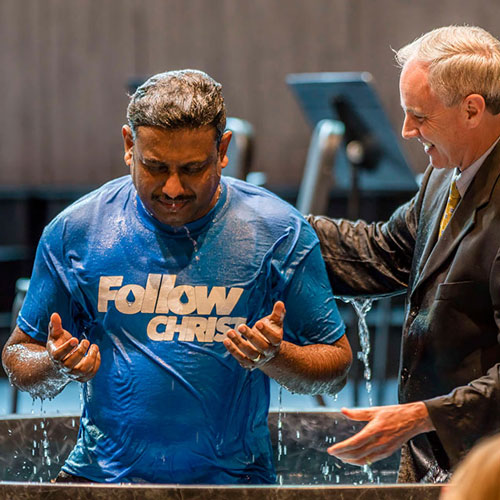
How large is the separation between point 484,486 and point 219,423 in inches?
47.8

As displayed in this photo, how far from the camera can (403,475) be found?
7.33 ft

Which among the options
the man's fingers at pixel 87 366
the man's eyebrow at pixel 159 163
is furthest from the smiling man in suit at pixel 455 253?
the man's fingers at pixel 87 366

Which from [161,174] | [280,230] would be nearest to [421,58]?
[280,230]

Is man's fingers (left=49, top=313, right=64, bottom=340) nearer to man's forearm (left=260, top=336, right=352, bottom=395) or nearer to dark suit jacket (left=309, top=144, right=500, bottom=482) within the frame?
man's forearm (left=260, top=336, right=352, bottom=395)

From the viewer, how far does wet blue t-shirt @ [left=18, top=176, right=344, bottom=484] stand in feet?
6.48

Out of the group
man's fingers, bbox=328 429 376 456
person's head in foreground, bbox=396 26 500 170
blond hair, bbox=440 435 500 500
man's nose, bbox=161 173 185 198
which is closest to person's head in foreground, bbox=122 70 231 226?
man's nose, bbox=161 173 185 198

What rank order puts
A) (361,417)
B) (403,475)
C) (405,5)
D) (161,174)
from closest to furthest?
(361,417) → (161,174) → (403,475) → (405,5)

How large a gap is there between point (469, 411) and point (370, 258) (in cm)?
65

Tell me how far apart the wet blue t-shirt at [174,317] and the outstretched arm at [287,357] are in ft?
0.18

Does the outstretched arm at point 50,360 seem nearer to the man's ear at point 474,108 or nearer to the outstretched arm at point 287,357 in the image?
the outstretched arm at point 287,357

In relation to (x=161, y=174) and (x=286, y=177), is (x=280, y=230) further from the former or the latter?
(x=286, y=177)

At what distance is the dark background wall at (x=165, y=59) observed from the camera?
625cm

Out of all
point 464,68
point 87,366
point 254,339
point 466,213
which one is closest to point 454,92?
point 464,68

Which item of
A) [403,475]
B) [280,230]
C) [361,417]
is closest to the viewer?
[361,417]
